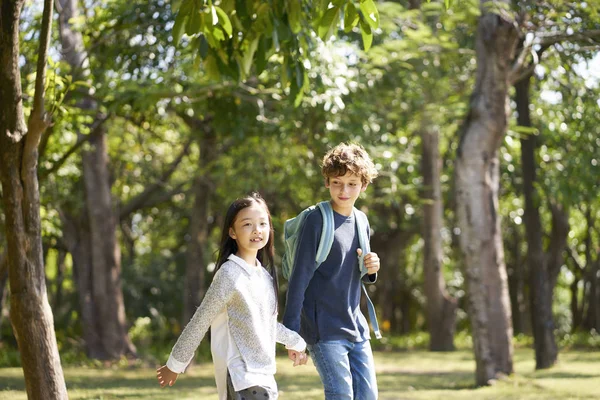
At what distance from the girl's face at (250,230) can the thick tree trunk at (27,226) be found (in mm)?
2241

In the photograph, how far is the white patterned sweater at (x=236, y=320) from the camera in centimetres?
453

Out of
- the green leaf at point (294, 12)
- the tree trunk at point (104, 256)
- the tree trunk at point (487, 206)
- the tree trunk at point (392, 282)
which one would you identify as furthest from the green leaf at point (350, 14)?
the tree trunk at point (392, 282)

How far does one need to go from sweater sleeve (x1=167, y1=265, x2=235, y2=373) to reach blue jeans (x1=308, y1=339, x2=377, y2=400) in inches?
29.3

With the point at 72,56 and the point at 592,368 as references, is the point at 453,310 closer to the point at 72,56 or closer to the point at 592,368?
the point at 592,368

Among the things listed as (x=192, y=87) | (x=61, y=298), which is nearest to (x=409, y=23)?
(x=192, y=87)

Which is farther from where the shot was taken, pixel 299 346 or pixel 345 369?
pixel 345 369

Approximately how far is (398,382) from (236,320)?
26.0 feet

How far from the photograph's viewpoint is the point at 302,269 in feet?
16.2

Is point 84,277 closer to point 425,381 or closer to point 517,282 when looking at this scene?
point 425,381

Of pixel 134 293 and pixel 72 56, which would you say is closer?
pixel 72 56

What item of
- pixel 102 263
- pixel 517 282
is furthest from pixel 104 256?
pixel 517 282

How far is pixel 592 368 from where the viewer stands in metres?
13.7

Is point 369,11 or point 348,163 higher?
point 369,11

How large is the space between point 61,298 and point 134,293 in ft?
9.96
